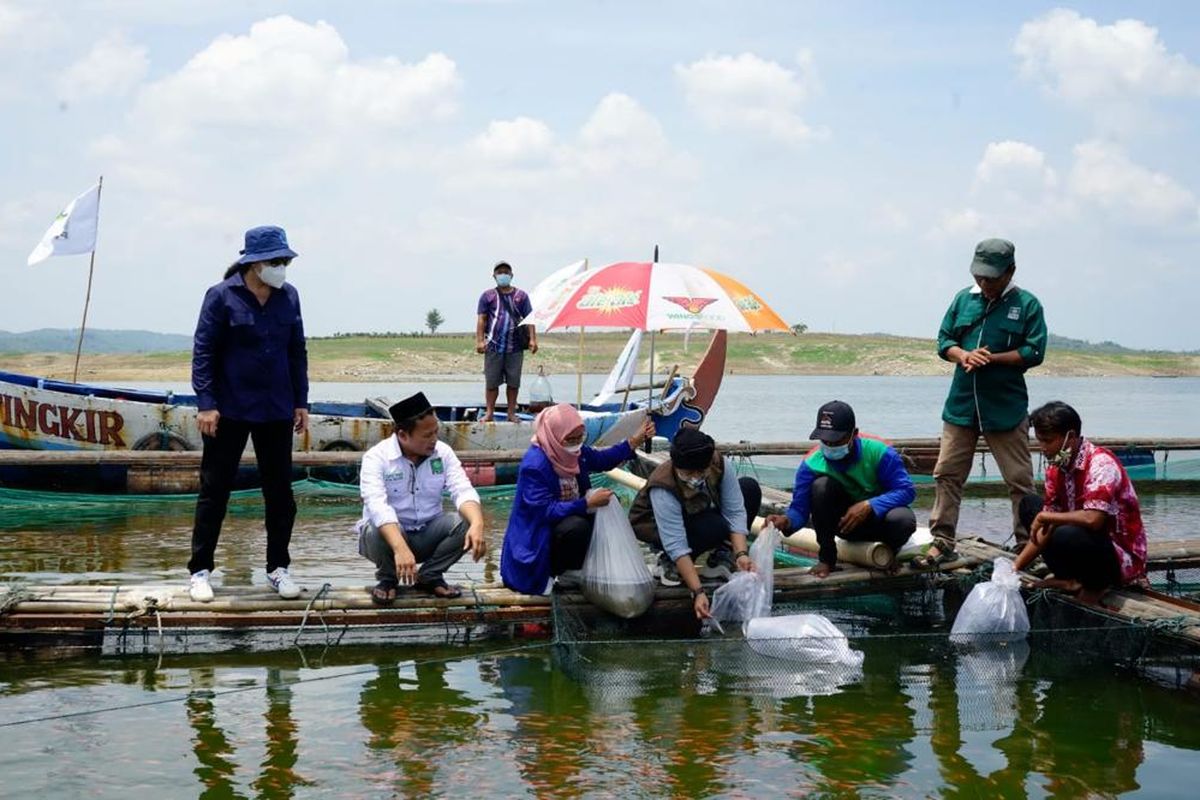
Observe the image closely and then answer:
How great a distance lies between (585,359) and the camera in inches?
3155

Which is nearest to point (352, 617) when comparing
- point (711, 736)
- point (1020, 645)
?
point (711, 736)

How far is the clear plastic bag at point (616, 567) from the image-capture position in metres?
6.00

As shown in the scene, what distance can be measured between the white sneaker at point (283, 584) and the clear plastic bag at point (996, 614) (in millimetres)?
3469

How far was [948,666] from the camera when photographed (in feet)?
19.5

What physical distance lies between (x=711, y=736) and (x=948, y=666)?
5.30 ft

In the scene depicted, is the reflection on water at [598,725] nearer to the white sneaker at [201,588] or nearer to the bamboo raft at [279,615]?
the bamboo raft at [279,615]

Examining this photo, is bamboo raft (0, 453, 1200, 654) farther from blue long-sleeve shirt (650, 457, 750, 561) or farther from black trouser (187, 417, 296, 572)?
blue long-sleeve shirt (650, 457, 750, 561)

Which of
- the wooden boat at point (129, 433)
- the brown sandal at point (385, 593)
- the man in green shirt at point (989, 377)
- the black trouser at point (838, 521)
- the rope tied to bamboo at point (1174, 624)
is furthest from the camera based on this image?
the wooden boat at point (129, 433)

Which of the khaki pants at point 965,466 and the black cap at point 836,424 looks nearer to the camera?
the black cap at point 836,424

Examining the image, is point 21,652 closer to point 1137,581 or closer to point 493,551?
point 493,551

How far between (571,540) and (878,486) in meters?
1.73

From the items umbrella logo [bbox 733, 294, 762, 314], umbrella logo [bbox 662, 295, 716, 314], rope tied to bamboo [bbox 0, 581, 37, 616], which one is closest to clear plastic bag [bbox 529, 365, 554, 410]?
umbrella logo [bbox 733, 294, 762, 314]

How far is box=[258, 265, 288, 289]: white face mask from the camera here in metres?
5.88

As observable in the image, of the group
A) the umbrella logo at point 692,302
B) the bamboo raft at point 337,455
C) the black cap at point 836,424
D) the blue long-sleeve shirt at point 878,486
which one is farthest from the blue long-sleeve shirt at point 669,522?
the bamboo raft at point 337,455
